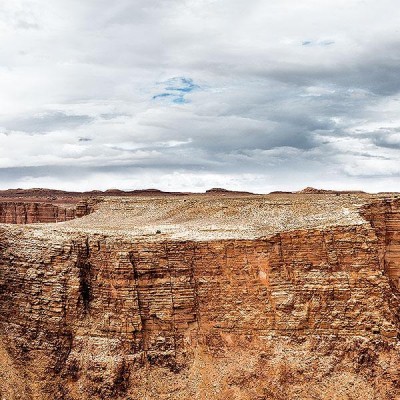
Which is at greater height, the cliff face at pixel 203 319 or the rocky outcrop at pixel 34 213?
the rocky outcrop at pixel 34 213

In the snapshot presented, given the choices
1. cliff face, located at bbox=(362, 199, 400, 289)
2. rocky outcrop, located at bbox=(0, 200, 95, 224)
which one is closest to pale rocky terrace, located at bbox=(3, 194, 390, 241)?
cliff face, located at bbox=(362, 199, 400, 289)

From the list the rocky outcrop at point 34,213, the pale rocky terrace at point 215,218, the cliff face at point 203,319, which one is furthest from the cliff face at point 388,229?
the rocky outcrop at point 34,213

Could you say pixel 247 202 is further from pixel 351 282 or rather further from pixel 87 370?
pixel 87 370

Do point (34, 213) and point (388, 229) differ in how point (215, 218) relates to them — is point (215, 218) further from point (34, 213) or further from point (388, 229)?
point (34, 213)

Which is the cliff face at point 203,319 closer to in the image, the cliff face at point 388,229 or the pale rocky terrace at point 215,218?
the pale rocky terrace at point 215,218

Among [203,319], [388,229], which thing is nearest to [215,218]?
[203,319]

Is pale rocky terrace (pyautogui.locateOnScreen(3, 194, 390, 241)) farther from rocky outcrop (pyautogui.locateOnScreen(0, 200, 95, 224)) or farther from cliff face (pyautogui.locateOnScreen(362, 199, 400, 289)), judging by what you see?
rocky outcrop (pyautogui.locateOnScreen(0, 200, 95, 224))

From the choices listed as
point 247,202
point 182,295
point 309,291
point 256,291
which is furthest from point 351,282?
point 247,202

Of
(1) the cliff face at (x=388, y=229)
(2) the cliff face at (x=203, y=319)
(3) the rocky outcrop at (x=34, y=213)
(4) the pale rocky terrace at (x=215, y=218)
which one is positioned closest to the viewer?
(2) the cliff face at (x=203, y=319)
